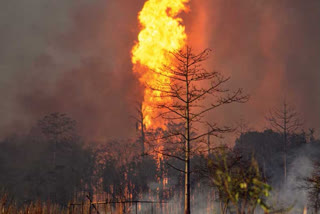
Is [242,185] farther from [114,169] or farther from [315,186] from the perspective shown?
[114,169]

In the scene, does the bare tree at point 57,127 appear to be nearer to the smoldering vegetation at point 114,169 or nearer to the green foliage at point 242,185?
the smoldering vegetation at point 114,169

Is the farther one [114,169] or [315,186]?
[114,169]

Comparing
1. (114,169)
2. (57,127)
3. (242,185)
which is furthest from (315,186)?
(57,127)

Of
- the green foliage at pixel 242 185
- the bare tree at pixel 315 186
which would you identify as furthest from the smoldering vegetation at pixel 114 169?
the green foliage at pixel 242 185

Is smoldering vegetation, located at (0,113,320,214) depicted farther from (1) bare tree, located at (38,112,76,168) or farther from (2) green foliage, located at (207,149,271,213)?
(2) green foliage, located at (207,149,271,213)

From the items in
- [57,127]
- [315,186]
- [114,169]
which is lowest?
[315,186]

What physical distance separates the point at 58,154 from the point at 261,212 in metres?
34.3

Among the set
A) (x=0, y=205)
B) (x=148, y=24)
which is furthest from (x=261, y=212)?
(x=0, y=205)

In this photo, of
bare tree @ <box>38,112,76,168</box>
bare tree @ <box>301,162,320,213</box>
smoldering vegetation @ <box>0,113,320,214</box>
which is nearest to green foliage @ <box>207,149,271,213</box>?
bare tree @ <box>301,162,320,213</box>

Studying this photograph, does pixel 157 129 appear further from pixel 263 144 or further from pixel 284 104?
pixel 284 104

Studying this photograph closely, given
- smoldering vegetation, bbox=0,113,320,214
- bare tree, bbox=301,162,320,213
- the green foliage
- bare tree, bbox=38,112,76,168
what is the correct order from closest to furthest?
the green foliage
bare tree, bbox=301,162,320,213
smoldering vegetation, bbox=0,113,320,214
bare tree, bbox=38,112,76,168

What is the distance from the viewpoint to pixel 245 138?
6912 centimetres

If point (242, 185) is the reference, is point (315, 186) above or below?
below

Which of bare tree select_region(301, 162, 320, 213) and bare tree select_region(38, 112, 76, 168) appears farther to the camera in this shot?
bare tree select_region(38, 112, 76, 168)
